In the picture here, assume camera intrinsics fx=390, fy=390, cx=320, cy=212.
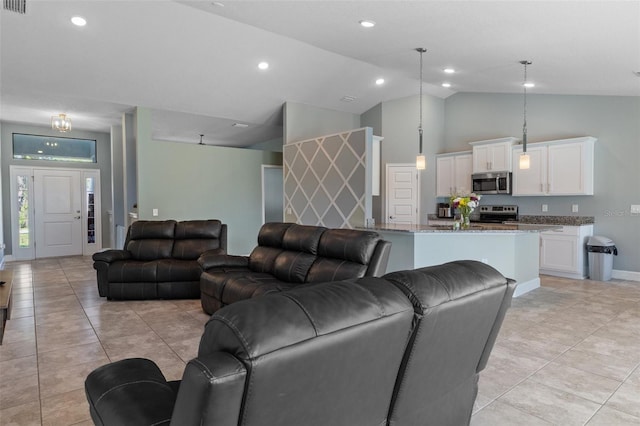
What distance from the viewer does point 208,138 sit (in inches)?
380

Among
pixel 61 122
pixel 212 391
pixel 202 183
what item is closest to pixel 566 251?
pixel 202 183

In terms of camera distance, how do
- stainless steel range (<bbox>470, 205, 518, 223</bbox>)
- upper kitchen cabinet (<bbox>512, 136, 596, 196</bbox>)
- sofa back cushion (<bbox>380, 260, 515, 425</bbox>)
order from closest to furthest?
1. sofa back cushion (<bbox>380, 260, 515, 425</bbox>)
2. upper kitchen cabinet (<bbox>512, 136, 596, 196</bbox>)
3. stainless steel range (<bbox>470, 205, 518, 223</bbox>)

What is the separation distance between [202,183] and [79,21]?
3.40m

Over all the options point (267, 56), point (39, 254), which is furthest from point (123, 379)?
point (39, 254)

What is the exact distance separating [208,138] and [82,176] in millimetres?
2887

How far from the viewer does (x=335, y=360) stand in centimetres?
106

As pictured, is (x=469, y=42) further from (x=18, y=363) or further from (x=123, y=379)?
(x=18, y=363)

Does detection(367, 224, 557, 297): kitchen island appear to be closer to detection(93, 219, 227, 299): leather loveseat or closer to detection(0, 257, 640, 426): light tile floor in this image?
detection(0, 257, 640, 426): light tile floor

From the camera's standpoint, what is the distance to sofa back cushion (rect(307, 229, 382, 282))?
325cm

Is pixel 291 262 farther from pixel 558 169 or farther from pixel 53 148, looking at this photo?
pixel 53 148

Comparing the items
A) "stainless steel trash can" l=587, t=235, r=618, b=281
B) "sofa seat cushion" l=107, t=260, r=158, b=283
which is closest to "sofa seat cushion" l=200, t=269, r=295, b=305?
"sofa seat cushion" l=107, t=260, r=158, b=283

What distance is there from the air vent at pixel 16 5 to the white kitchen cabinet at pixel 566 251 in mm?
7543

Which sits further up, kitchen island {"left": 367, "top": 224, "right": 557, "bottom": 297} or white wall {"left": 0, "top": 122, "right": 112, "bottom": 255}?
white wall {"left": 0, "top": 122, "right": 112, "bottom": 255}

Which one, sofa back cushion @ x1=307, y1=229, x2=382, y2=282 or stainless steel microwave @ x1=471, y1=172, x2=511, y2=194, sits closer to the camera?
sofa back cushion @ x1=307, y1=229, x2=382, y2=282
